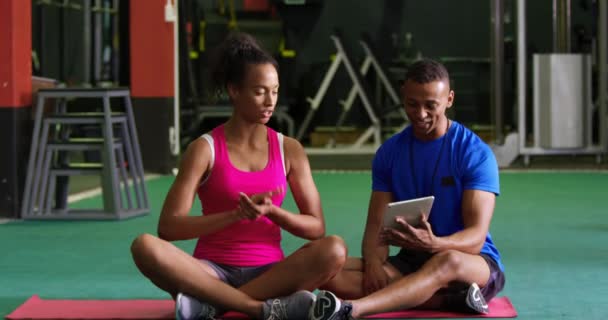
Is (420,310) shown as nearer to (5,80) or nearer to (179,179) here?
(179,179)

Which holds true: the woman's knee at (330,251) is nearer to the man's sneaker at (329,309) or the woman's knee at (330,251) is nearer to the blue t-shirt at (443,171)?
the man's sneaker at (329,309)

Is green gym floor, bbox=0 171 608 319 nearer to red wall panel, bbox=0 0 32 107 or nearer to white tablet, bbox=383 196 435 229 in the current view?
white tablet, bbox=383 196 435 229

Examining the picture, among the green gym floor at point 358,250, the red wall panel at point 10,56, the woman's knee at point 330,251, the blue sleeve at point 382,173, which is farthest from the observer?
the red wall panel at point 10,56

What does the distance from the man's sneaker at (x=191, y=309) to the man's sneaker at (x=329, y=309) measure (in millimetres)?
323

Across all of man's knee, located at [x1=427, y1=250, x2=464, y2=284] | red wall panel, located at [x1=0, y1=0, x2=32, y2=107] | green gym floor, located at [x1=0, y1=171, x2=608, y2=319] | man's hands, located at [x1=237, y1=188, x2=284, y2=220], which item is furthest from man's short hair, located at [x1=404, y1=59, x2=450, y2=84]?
red wall panel, located at [x1=0, y1=0, x2=32, y2=107]

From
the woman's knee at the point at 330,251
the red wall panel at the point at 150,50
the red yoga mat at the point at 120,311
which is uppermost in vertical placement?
the red wall panel at the point at 150,50

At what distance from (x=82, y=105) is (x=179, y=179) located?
691 cm

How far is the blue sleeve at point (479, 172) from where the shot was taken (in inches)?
128

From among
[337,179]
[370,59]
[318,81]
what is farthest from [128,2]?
[318,81]

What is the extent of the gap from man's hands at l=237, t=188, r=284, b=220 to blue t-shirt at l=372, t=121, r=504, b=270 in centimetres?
62

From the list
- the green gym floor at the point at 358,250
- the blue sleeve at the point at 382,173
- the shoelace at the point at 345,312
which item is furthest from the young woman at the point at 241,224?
the green gym floor at the point at 358,250

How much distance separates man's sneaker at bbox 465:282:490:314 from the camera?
3238 millimetres

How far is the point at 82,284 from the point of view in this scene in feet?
13.1

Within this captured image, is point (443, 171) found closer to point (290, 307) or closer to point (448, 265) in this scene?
point (448, 265)
